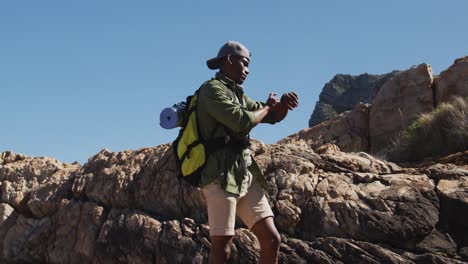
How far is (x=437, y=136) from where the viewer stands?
39.2 ft

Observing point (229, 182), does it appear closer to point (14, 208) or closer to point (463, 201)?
point (463, 201)

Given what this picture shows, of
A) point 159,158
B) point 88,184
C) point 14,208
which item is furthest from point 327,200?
point 14,208

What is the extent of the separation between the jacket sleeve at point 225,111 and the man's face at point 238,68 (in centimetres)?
39

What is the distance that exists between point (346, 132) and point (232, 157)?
14377mm

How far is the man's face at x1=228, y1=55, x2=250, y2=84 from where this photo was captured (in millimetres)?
4980

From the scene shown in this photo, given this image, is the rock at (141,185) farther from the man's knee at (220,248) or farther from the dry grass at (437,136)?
the dry grass at (437,136)

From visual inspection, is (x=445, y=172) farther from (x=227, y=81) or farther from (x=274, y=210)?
(x=227, y=81)

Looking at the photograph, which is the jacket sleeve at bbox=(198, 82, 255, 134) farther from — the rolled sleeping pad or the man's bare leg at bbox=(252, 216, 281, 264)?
the man's bare leg at bbox=(252, 216, 281, 264)

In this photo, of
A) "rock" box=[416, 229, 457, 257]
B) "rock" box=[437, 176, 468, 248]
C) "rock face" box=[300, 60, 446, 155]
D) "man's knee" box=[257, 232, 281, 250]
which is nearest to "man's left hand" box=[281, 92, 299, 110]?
"man's knee" box=[257, 232, 281, 250]

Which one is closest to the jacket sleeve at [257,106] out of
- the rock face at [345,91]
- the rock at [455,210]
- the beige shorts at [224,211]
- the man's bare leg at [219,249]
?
the beige shorts at [224,211]

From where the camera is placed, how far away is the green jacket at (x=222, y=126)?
177 inches

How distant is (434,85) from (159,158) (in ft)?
38.6

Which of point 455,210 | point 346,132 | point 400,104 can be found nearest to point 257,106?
point 455,210

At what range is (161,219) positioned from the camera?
7566 mm
